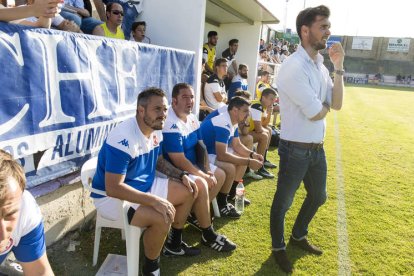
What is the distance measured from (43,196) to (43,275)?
1312 millimetres

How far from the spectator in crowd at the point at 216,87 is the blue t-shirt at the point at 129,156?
10.9ft

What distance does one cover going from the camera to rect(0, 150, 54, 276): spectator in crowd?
4.44 feet

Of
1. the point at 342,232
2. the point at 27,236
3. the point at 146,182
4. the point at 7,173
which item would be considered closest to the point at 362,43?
the point at 342,232

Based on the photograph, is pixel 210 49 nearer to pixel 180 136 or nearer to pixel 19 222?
pixel 180 136

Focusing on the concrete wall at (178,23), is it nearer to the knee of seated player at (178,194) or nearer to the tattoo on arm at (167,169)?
the tattoo on arm at (167,169)

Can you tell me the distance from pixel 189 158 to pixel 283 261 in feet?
4.59

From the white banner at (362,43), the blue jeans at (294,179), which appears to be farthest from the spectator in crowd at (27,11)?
the white banner at (362,43)

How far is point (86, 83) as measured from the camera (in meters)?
3.01

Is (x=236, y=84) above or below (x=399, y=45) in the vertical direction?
below

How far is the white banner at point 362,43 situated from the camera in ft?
162

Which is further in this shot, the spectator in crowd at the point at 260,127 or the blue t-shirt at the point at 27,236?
the spectator in crowd at the point at 260,127

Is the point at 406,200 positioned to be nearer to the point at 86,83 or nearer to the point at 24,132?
the point at 86,83

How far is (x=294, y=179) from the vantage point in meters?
2.77

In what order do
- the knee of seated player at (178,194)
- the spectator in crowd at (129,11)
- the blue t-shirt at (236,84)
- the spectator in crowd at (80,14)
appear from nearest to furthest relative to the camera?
the knee of seated player at (178,194), the spectator in crowd at (80,14), the spectator in crowd at (129,11), the blue t-shirt at (236,84)
